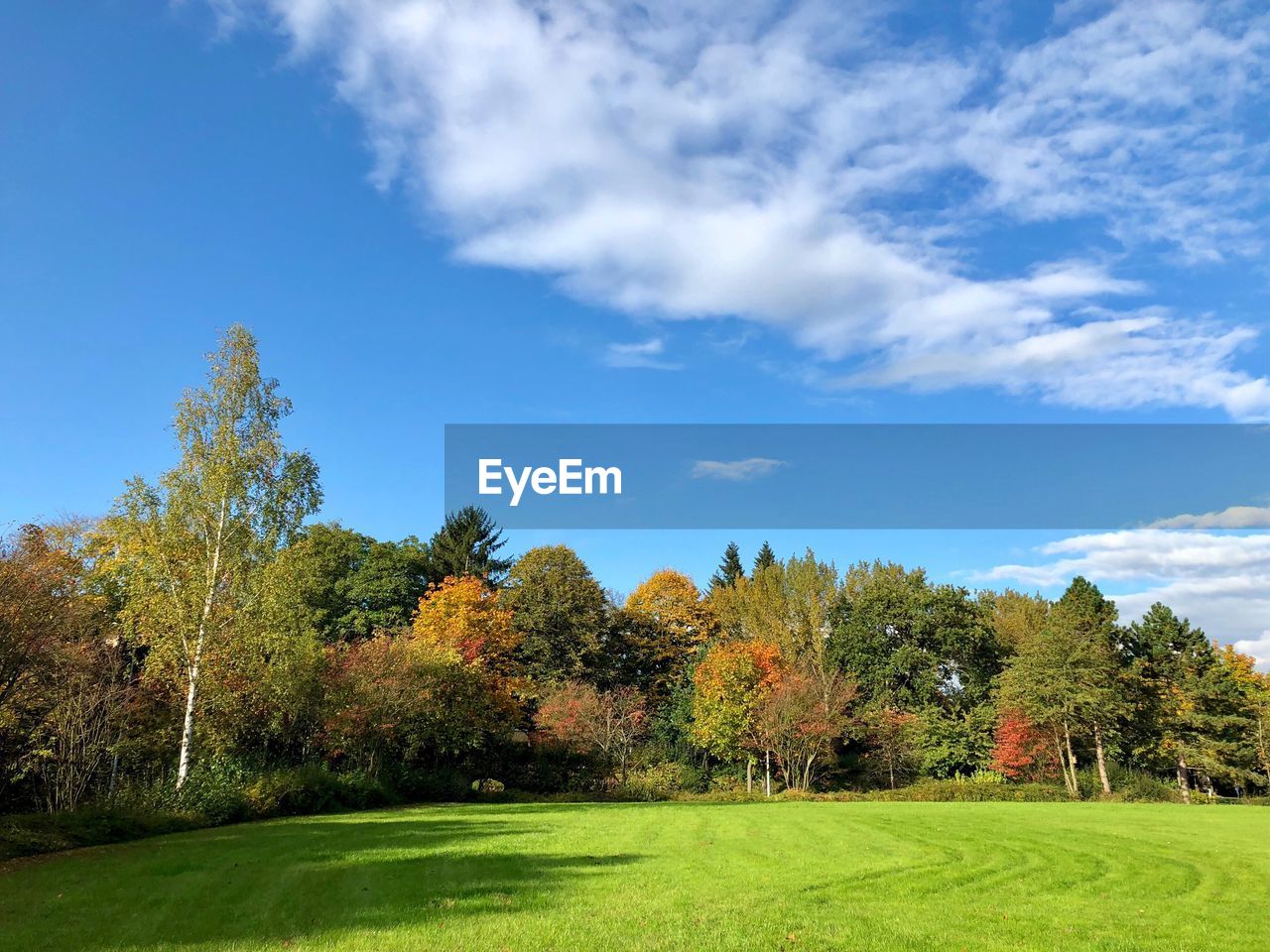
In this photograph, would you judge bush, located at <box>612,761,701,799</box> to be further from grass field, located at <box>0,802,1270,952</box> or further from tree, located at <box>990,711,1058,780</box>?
grass field, located at <box>0,802,1270,952</box>

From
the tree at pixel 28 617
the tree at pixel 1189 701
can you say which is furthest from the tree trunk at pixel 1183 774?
the tree at pixel 28 617

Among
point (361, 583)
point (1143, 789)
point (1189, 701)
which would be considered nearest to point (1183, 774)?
point (1189, 701)

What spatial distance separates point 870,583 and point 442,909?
41.8 meters

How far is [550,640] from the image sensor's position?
4312cm

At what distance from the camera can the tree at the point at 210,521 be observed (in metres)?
21.5

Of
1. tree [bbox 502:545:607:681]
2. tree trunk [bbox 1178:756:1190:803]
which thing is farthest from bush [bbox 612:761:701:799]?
tree trunk [bbox 1178:756:1190:803]

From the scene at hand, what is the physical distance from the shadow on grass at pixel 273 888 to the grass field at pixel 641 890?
0.14ft

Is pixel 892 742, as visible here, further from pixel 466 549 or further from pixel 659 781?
pixel 466 549

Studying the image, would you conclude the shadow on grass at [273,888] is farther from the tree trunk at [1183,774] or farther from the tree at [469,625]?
the tree trunk at [1183,774]

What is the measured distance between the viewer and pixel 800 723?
3584 cm

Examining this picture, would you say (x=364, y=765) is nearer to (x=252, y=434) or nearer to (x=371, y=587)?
(x=252, y=434)

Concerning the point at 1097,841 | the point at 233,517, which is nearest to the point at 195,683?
the point at 233,517

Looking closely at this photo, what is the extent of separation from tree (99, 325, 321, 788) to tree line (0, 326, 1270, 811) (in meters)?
0.07

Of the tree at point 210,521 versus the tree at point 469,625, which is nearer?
the tree at point 210,521
